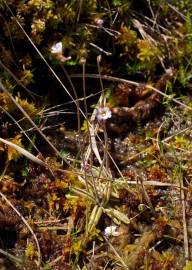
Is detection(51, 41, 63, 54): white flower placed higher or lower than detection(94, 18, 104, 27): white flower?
lower

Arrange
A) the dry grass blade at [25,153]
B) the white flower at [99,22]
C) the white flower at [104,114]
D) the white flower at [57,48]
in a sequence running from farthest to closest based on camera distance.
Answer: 1. the white flower at [99,22]
2. the white flower at [57,48]
3. the white flower at [104,114]
4. the dry grass blade at [25,153]

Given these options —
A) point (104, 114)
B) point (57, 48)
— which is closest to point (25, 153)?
point (104, 114)

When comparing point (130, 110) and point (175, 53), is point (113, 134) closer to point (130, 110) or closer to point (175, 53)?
point (130, 110)

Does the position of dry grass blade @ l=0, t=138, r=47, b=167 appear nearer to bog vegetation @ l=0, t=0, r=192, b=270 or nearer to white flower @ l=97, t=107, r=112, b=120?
bog vegetation @ l=0, t=0, r=192, b=270

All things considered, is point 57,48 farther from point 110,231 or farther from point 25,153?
point 110,231

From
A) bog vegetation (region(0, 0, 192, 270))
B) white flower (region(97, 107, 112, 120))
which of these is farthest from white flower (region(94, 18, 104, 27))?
white flower (region(97, 107, 112, 120))

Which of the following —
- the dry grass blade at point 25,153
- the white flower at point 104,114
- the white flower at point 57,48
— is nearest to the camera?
the dry grass blade at point 25,153

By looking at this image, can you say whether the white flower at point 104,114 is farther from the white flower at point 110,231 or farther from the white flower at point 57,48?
the white flower at point 110,231

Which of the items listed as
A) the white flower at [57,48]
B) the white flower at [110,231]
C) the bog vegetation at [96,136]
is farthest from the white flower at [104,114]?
the white flower at [110,231]
